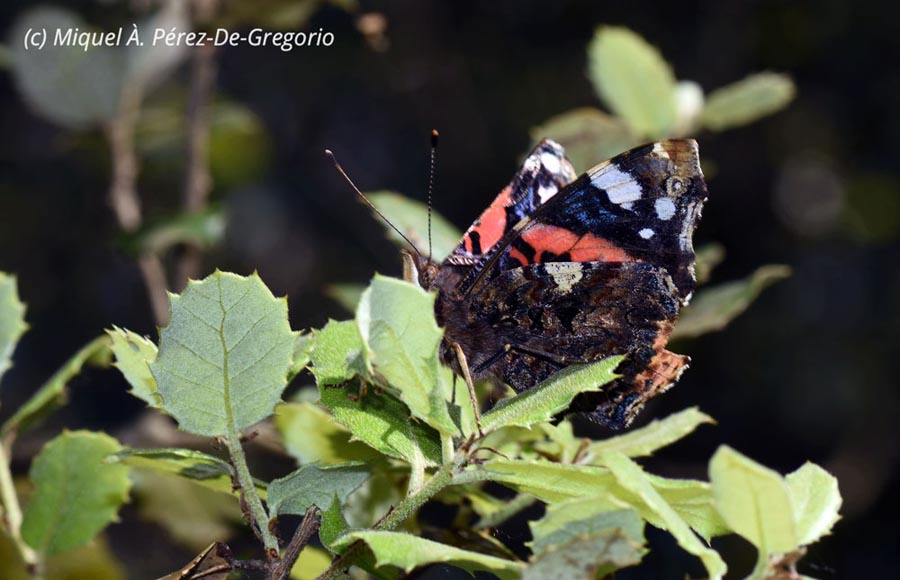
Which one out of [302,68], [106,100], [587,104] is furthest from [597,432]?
[302,68]

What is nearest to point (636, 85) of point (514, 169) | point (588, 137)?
point (588, 137)

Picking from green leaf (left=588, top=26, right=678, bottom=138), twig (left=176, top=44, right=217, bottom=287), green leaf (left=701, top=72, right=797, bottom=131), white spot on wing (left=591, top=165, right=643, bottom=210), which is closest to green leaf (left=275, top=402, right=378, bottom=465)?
white spot on wing (left=591, top=165, right=643, bottom=210)

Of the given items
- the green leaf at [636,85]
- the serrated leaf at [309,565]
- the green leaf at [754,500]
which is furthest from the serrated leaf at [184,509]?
the green leaf at [754,500]

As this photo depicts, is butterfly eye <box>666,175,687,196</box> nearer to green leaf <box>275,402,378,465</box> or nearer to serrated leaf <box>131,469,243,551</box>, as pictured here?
green leaf <box>275,402,378,465</box>

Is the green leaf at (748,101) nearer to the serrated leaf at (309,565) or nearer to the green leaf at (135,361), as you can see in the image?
the serrated leaf at (309,565)

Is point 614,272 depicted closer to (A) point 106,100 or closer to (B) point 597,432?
(A) point 106,100
